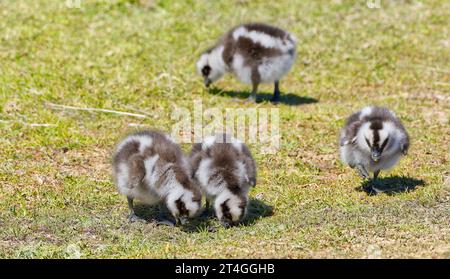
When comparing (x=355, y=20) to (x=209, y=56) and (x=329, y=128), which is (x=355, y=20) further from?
(x=329, y=128)

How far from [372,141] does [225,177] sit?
6.27ft

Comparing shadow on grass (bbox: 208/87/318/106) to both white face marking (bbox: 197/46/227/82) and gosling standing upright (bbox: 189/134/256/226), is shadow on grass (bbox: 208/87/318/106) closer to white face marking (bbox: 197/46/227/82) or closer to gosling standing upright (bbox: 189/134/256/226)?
white face marking (bbox: 197/46/227/82)

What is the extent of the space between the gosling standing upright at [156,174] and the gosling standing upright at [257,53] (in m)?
5.04

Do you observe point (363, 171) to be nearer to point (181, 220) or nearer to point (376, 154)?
point (376, 154)

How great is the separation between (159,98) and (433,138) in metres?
4.76

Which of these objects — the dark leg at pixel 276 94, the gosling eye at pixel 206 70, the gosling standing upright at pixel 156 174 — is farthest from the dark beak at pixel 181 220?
the gosling eye at pixel 206 70

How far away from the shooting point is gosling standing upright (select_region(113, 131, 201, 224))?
9109mm

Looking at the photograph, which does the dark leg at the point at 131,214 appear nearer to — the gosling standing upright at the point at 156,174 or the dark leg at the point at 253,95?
the gosling standing upright at the point at 156,174

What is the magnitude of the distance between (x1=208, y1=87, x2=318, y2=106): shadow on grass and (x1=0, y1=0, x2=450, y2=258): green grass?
15 cm

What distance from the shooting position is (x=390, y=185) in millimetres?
10711

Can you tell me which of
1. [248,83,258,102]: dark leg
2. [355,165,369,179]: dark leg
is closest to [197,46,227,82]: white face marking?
[248,83,258,102]: dark leg

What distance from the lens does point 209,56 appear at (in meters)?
15.1

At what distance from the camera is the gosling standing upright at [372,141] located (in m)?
9.95

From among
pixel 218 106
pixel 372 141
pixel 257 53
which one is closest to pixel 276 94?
pixel 257 53
